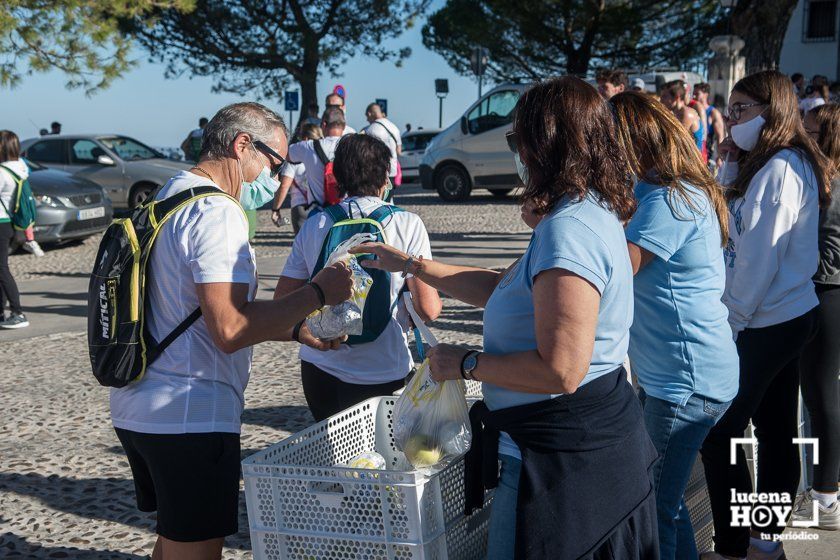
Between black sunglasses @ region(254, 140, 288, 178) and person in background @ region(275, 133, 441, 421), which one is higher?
black sunglasses @ region(254, 140, 288, 178)

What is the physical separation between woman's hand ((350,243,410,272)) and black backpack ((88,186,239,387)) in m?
0.60

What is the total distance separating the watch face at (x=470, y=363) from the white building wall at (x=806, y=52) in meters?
40.2

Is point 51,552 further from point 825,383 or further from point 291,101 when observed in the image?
point 291,101

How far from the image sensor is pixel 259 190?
10.1ft

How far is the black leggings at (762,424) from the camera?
337 centimetres

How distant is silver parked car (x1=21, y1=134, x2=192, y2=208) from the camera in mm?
16969

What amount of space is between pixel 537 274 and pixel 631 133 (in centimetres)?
85

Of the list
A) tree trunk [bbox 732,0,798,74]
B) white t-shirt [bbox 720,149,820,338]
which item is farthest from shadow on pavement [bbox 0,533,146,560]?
tree trunk [bbox 732,0,798,74]

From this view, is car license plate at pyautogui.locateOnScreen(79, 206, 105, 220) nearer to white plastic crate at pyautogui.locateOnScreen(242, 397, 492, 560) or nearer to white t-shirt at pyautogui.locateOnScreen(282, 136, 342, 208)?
white t-shirt at pyautogui.locateOnScreen(282, 136, 342, 208)

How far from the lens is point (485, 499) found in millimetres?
2590

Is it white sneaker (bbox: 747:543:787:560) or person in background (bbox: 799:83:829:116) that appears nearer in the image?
white sneaker (bbox: 747:543:787:560)

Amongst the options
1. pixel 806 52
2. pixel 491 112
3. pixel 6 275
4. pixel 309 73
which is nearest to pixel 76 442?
pixel 6 275

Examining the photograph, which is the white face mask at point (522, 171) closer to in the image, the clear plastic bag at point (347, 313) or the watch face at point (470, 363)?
the watch face at point (470, 363)

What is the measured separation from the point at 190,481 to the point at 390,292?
124 cm
